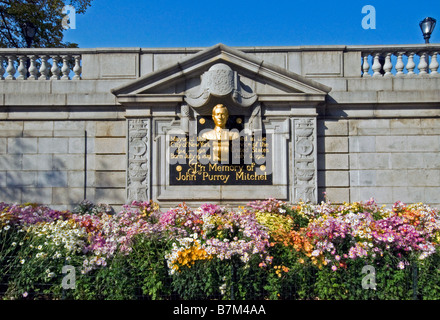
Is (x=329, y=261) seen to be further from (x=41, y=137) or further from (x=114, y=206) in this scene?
(x=41, y=137)

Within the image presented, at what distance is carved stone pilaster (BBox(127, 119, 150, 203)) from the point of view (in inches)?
381

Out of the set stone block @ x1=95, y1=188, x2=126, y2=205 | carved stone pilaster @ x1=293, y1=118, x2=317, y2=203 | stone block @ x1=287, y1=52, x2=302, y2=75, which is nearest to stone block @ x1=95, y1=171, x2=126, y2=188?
stone block @ x1=95, y1=188, x2=126, y2=205

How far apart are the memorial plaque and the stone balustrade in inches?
98.4

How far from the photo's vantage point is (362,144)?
33.0ft

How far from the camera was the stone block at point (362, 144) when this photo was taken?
10.1m

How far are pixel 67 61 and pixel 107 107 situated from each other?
2025mm

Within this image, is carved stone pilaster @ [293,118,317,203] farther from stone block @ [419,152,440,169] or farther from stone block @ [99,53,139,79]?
stone block @ [99,53,139,79]

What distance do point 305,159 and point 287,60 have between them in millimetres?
2984

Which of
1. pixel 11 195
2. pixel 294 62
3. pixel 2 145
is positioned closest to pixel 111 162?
pixel 11 195

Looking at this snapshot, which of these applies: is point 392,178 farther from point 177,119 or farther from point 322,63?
point 177,119

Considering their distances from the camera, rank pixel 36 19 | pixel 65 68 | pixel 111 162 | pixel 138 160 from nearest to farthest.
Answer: pixel 138 160
pixel 111 162
pixel 65 68
pixel 36 19

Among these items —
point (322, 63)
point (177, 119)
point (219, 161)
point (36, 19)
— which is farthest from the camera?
point (36, 19)

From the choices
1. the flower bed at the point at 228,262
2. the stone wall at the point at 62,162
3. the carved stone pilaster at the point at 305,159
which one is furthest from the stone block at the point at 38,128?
the carved stone pilaster at the point at 305,159
